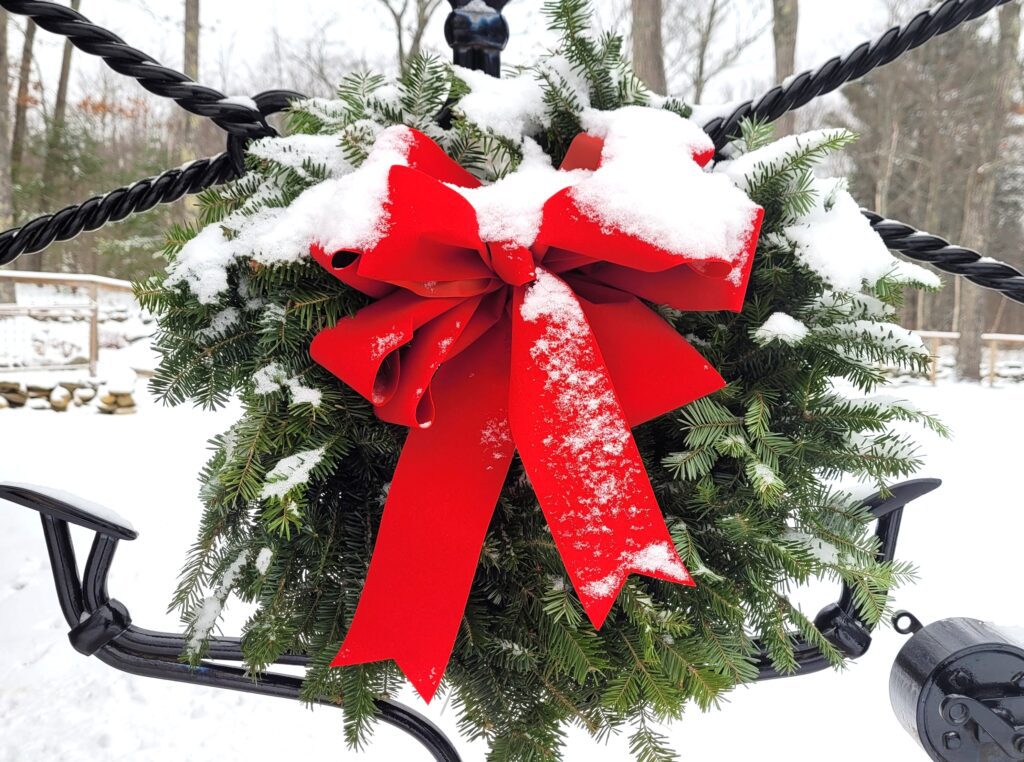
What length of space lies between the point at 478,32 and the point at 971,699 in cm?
62

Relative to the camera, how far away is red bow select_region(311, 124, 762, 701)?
1.19 feet

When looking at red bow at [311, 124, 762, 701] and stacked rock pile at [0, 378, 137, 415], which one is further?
stacked rock pile at [0, 378, 137, 415]

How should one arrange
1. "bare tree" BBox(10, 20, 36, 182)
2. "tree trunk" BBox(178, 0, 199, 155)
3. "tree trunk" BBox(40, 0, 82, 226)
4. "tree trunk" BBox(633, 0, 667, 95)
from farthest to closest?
"tree trunk" BBox(40, 0, 82, 226) < "bare tree" BBox(10, 20, 36, 182) < "tree trunk" BBox(178, 0, 199, 155) < "tree trunk" BBox(633, 0, 667, 95)

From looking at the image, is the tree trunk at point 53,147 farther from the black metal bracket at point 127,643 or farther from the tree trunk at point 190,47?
the black metal bracket at point 127,643

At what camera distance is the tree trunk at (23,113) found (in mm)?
7012

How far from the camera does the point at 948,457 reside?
11.3ft

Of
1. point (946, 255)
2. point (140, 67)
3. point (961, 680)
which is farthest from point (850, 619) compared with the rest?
point (140, 67)

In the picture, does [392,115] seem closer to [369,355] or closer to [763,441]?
[369,355]

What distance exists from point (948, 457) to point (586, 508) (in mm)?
3741

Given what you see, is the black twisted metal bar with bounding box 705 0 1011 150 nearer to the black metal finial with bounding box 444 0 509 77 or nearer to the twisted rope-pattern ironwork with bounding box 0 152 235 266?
the black metal finial with bounding box 444 0 509 77

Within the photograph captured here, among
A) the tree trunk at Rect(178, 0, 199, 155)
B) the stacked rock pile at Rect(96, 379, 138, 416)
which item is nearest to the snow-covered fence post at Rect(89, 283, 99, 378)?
the stacked rock pile at Rect(96, 379, 138, 416)

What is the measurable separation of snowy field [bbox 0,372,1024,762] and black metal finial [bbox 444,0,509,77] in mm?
938

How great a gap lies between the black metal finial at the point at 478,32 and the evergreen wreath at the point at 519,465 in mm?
93

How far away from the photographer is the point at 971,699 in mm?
521
